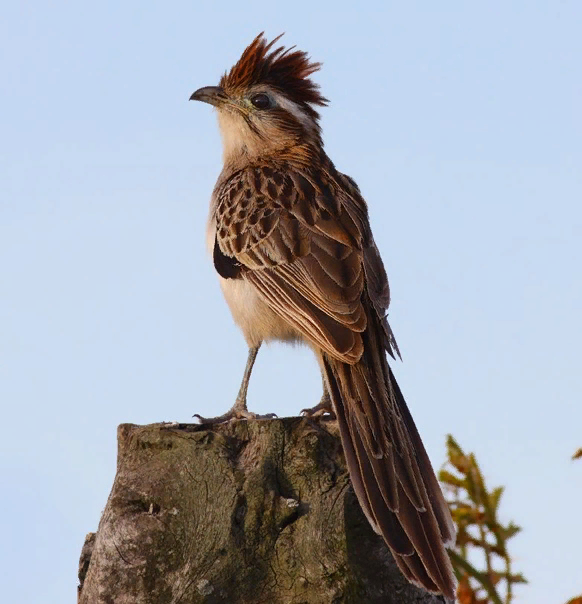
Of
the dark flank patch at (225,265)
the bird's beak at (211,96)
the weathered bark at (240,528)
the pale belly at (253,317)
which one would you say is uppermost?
the bird's beak at (211,96)

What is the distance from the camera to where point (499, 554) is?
4.23m

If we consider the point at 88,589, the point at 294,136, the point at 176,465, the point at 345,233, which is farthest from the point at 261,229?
the point at 88,589

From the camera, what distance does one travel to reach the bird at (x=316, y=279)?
4.82m

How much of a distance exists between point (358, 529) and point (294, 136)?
4.23 m

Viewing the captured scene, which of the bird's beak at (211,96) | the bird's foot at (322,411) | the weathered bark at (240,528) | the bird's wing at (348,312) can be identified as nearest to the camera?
the weathered bark at (240,528)

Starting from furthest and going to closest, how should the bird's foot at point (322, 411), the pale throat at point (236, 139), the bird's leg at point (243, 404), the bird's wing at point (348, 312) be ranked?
the pale throat at point (236, 139)
the bird's leg at point (243, 404)
the bird's foot at point (322, 411)
the bird's wing at point (348, 312)

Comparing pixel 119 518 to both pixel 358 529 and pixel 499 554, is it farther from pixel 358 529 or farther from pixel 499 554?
pixel 499 554

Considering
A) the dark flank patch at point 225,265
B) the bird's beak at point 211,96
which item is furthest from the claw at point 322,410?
the bird's beak at point 211,96

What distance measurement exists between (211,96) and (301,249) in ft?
7.80

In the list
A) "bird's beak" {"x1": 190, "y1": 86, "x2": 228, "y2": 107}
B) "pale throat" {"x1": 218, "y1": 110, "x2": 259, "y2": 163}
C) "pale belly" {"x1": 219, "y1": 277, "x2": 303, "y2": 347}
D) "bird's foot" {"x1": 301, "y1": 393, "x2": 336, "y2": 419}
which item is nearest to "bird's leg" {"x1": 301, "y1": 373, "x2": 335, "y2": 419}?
"bird's foot" {"x1": 301, "y1": 393, "x2": 336, "y2": 419}

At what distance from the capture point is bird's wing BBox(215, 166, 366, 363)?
18.9ft

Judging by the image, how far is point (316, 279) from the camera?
6078 millimetres

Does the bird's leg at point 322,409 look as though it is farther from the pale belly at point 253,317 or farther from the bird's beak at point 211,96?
the bird's beak at point 211,96

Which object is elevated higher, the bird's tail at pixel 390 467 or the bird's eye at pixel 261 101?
the bird's eye at pixel 261 101
